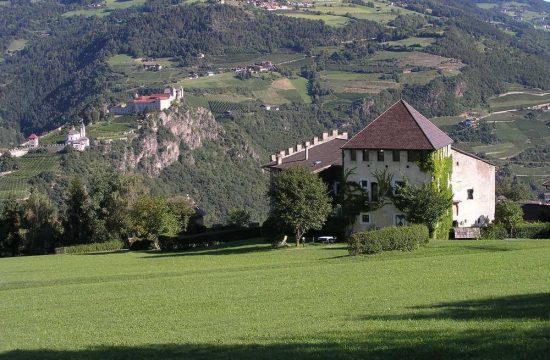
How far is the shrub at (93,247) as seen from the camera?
73.8 m

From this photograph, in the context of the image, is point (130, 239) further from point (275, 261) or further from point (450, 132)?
point (450, 132)

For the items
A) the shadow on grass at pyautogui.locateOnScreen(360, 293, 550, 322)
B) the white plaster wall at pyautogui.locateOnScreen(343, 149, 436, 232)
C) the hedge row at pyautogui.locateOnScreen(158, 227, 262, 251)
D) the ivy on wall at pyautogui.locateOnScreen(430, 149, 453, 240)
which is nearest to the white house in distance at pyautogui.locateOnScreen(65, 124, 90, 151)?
the hedge row at pyautogui.locateOnScreen(158, 227, 262, 251)

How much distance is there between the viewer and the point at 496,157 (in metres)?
175

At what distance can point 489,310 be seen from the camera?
22594mm

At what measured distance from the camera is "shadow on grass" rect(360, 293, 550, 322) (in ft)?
70.8

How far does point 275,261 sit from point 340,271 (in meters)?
11.2

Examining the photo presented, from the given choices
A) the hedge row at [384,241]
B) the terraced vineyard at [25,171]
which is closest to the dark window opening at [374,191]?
the hedge row at [384,241]

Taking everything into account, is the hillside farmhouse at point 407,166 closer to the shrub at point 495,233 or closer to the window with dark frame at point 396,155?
the window with dark frame at point 396,155

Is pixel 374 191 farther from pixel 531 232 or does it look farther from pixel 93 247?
pixel 93 247

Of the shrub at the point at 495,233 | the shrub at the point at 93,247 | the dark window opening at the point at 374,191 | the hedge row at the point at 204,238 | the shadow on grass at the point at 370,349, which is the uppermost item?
the dark window opening at the point at 374,191

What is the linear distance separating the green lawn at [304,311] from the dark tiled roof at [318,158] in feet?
68.8

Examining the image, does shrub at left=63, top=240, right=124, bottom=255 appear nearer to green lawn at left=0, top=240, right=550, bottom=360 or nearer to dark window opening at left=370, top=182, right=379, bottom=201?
dark window opening at left=370, top=182, right=379, bottom=201

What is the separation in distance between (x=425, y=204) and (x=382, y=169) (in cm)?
473

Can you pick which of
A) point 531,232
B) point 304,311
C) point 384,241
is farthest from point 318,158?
point 304,311
